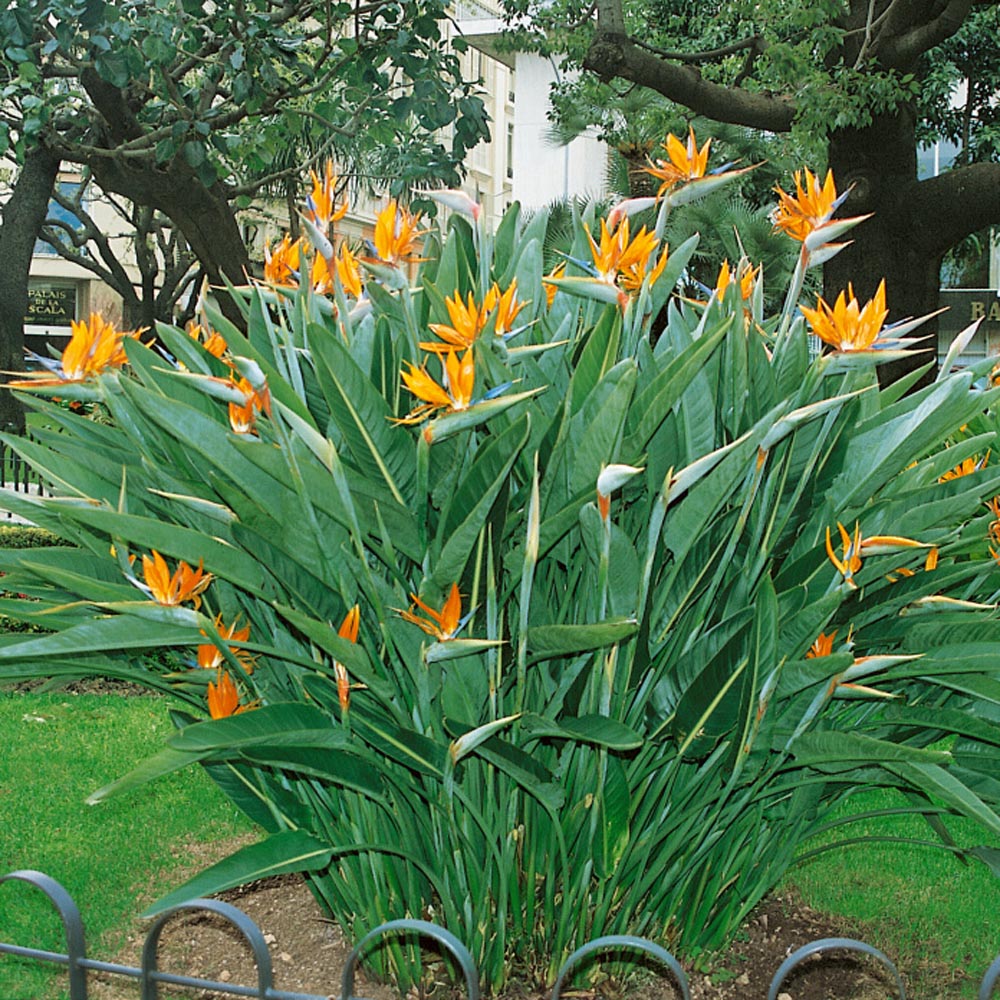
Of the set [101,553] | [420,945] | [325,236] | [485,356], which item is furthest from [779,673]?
[101,553]

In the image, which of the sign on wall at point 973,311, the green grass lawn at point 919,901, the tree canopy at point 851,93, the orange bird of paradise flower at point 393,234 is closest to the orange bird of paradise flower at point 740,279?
the orange bird of paradise flower at point 393,234

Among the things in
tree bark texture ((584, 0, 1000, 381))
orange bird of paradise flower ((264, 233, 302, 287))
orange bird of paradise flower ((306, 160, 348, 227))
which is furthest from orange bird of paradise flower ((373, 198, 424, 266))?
tree bark texture ((584, 0, 1000, 381))

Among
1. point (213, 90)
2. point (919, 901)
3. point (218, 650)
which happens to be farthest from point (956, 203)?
point (218, 650)

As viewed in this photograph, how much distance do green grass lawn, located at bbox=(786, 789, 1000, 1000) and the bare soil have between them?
0.44 ft

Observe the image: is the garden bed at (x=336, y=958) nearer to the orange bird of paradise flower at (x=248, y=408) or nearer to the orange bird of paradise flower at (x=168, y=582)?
the orange bird of paradise flower at (x=168, y=582)

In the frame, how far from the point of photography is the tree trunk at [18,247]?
13.4m

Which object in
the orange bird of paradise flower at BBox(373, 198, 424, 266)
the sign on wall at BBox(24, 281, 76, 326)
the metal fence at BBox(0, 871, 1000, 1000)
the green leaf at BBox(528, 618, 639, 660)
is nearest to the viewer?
the metal fence at BBox(0, 871, 1000, 1000)

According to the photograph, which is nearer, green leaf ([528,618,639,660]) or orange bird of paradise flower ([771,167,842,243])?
green leaf ([528,618,639,660])

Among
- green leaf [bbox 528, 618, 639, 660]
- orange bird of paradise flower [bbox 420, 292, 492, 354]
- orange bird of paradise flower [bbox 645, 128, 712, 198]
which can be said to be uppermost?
orange bird of paradise flower [bbox 645, 128, 712, 198]

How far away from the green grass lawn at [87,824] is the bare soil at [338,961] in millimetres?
214

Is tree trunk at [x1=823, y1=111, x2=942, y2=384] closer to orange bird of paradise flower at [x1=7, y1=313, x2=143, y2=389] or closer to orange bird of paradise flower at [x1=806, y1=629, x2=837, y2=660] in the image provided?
orange bird of paradise flower at [x1=806, y1=629, x2=837, y2=660]

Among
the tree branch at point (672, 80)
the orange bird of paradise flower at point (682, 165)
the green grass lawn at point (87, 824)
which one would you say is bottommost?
the green grass lawn at point (87, 824)

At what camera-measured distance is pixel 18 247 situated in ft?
44.8

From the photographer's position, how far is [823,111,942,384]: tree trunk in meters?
9.77
